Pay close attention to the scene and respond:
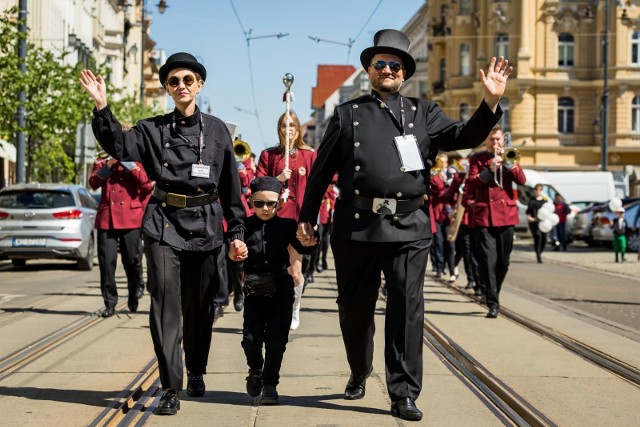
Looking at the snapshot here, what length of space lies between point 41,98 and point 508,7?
4136 cm

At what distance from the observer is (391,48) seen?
7.01 m

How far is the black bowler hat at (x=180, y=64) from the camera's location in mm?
7199

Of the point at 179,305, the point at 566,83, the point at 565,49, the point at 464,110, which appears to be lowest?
the point at 179,305

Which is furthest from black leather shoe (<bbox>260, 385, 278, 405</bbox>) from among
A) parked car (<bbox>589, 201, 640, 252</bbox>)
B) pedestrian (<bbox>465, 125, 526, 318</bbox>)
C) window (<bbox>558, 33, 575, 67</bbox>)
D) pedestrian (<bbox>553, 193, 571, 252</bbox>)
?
window (<bbox>558, 33, 575, 67</bbox>)

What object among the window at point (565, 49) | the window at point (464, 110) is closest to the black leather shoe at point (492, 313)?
the window at point (565, 49)

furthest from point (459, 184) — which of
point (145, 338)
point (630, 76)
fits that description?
point (630, 76)

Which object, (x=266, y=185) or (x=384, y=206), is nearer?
(x=384, y=206)

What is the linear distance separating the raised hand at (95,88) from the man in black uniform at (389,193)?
1262mm

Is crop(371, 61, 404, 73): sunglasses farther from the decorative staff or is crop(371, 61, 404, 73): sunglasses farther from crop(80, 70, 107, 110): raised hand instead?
the decorative staff

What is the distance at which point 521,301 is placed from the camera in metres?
15.8

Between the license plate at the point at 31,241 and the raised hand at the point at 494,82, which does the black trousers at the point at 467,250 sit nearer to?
the license plate at the point at 31,241

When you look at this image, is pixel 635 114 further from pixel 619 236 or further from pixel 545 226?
pixel 619 236

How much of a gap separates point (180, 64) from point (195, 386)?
1935mm

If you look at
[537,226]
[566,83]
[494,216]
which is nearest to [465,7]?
[566,83]
